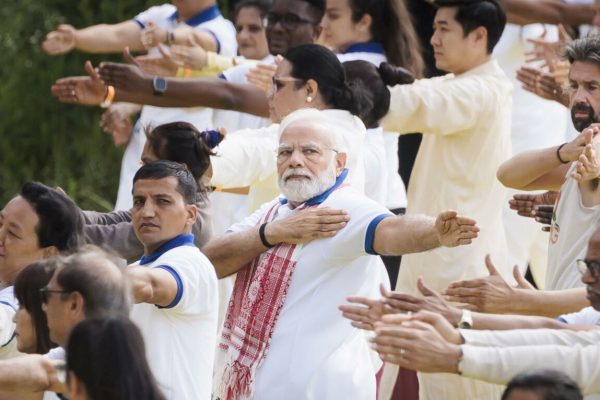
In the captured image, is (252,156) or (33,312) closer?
(33,312)

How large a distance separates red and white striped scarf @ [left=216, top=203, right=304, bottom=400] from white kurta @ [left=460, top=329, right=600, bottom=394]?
1.34m

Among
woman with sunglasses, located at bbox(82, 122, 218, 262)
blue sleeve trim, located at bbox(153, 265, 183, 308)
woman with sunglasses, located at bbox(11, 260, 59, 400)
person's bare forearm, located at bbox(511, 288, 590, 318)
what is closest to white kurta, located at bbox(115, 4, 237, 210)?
woman with sunglasses, located at bbox(82, 122, 218, 262)

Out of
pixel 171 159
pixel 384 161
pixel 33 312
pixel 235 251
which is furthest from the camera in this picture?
pixel 384 161

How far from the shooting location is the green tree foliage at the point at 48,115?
11586 millimetres

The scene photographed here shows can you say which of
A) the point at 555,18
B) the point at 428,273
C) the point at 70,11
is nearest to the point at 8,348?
the point at 428,273

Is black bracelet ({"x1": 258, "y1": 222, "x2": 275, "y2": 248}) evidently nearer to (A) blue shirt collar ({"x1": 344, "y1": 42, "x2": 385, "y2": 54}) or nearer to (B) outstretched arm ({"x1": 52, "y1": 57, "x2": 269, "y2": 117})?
(B) outstretched arm ({"x1": 52, "y1": 57, "x2": 269, "y2": 117})

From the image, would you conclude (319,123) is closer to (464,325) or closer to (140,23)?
(464,325)

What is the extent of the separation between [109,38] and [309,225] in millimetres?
4363

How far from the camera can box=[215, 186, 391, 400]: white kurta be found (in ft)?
19.9

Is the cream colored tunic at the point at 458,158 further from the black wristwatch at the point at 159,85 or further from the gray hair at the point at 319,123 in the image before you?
the gray hair at the point at 319,123

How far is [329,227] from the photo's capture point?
607cm

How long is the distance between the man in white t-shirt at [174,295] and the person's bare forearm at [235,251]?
8.6 inches

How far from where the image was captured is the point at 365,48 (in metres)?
8.48

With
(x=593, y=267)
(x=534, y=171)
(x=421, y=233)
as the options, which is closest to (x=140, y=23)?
(x=534, y=171)
